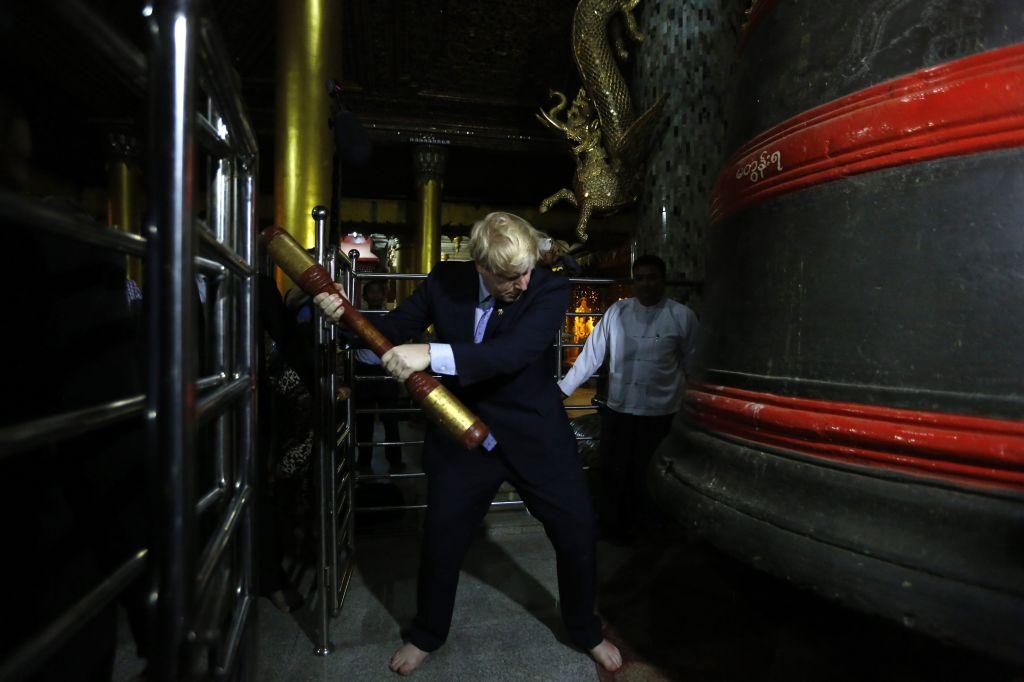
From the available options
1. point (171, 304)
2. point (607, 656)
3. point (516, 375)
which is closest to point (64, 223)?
point (171, 304)

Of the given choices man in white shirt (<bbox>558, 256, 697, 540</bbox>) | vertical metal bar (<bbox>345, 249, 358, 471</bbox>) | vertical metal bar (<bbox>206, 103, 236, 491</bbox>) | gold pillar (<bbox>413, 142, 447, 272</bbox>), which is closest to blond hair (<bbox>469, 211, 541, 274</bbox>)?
vertical metal bar (<bbox>206, 103, 236, 491</bbox>)

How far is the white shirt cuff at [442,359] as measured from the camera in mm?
1673

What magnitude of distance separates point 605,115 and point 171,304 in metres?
4.18

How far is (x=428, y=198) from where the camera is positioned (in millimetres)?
9648

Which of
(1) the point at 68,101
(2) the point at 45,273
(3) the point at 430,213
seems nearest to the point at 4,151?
(2) the point at 45,273

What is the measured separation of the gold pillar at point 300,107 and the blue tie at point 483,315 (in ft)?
12.2

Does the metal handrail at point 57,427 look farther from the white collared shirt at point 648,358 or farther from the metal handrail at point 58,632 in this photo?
the white collared shirt at point 648,358

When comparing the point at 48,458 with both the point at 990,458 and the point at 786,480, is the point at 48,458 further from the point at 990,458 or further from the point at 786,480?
the point at 990,458

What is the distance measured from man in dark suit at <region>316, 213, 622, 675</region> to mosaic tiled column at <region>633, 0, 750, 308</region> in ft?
7.23

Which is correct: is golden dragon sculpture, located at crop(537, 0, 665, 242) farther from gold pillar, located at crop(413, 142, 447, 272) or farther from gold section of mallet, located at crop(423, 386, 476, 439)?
gold pillar, located at crop(413, 142, 447, 272)

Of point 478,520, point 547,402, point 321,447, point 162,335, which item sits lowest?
point 478,520

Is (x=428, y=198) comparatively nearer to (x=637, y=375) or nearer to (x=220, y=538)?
(x=637, y=375)

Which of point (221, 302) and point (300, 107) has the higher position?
point (300, 107)

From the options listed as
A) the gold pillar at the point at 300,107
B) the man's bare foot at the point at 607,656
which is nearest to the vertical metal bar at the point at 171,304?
the man's bare foot at the point at 607,656
